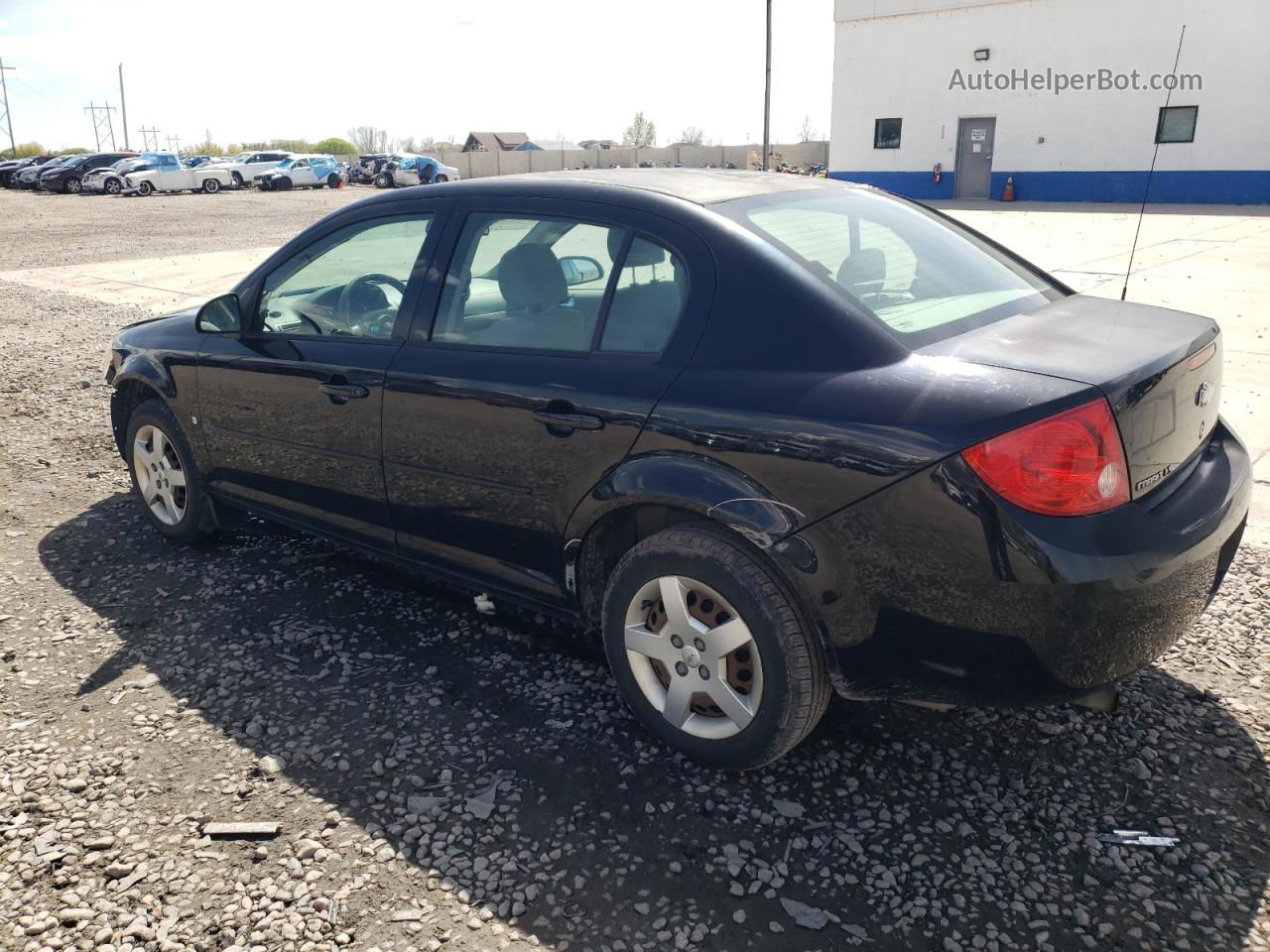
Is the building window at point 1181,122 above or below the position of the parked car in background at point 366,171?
above

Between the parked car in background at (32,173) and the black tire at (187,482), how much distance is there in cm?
4379

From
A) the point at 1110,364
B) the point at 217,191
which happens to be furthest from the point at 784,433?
the point at 217,191

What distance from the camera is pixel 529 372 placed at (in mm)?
3143

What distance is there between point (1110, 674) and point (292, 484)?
3059mm

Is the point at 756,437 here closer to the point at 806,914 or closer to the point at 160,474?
the point at 806,914

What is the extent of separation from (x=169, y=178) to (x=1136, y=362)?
44015 millimetres

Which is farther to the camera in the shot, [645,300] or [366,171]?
[366,171]

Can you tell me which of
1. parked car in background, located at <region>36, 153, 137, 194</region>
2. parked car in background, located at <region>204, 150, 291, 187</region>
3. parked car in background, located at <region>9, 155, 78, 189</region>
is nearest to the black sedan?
parked car in background, located at <region>36, 153, 137, 194</region>

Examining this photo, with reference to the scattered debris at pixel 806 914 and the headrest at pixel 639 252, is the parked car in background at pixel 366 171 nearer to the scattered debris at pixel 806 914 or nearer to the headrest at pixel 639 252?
the headrest at pixel 639 252

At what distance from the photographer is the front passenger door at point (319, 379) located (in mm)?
3633

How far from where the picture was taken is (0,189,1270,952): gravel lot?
7.91ft

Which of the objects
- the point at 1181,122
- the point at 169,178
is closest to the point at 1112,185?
the point at 1181,122

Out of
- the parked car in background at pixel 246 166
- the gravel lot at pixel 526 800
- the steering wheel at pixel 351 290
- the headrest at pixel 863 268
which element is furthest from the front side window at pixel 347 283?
the parked car in background at pixel 246 166

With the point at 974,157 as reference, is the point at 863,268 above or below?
below
